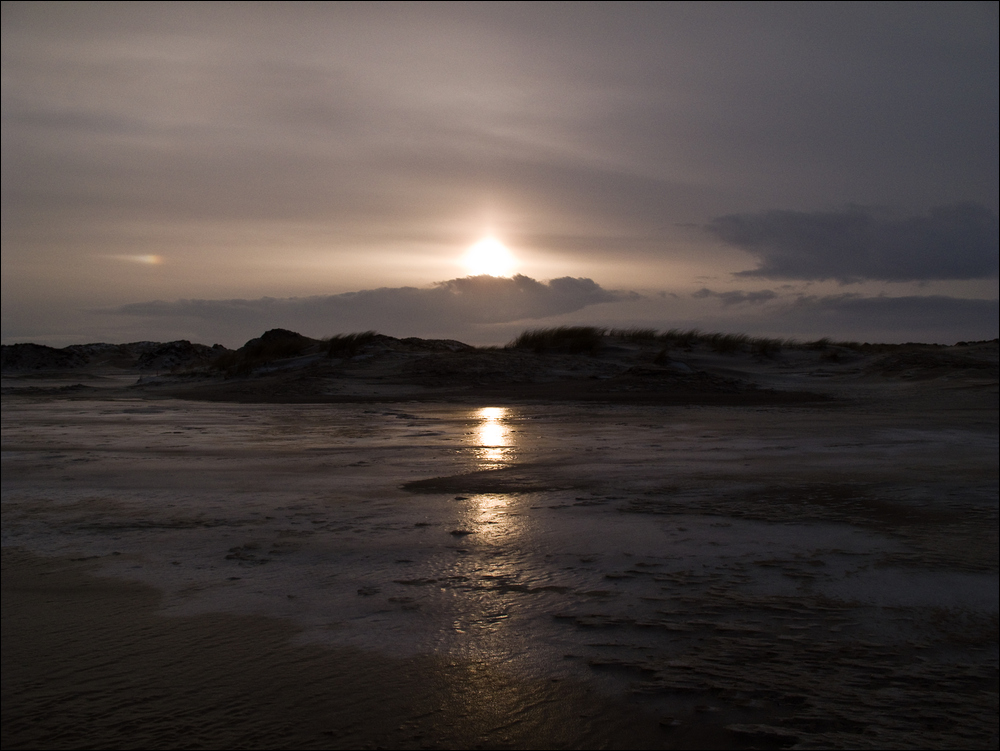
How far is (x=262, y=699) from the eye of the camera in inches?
72.6

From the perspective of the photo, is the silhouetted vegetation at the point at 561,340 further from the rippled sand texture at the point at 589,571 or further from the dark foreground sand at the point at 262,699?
the dark foreground sand at the point at 262,699

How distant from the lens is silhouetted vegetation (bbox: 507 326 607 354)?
55.2ft

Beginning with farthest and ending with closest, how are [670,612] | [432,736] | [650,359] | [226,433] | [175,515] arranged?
[650,359] < [226,433] < [175,515] < [670,612] < [432,736]

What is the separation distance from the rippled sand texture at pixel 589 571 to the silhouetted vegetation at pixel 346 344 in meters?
9.96

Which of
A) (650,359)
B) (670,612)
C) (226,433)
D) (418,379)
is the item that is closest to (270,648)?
(670,612)

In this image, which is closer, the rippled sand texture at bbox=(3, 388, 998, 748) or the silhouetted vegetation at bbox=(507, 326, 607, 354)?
the rippled sand texture at bbox=(3, 388, 998, 748)

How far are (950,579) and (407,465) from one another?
10.8 feet

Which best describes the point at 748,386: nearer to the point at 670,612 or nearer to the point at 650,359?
the point at 650,359

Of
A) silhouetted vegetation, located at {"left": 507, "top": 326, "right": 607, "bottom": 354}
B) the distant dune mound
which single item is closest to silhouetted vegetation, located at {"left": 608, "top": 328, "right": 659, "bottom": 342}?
silhouetted vegetation, located at {"left": 507, "top": 326, "right": 607, "bottom": 354}

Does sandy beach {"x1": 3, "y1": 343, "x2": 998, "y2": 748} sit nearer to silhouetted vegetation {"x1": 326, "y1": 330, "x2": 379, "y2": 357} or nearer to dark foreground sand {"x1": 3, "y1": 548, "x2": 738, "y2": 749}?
dark foreground sand {"x1": 3, "y1": 548, "x2": 738, "y2": 749}

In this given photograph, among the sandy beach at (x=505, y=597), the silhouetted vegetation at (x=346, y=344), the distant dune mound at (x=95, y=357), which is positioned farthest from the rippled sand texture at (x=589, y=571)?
the distant dune mound at (x=95, y=357)

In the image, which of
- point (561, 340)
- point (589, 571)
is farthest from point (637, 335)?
point (589, 571)

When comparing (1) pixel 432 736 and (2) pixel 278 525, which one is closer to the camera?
(1) pixel 432 736

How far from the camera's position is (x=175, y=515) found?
11.9 feet
